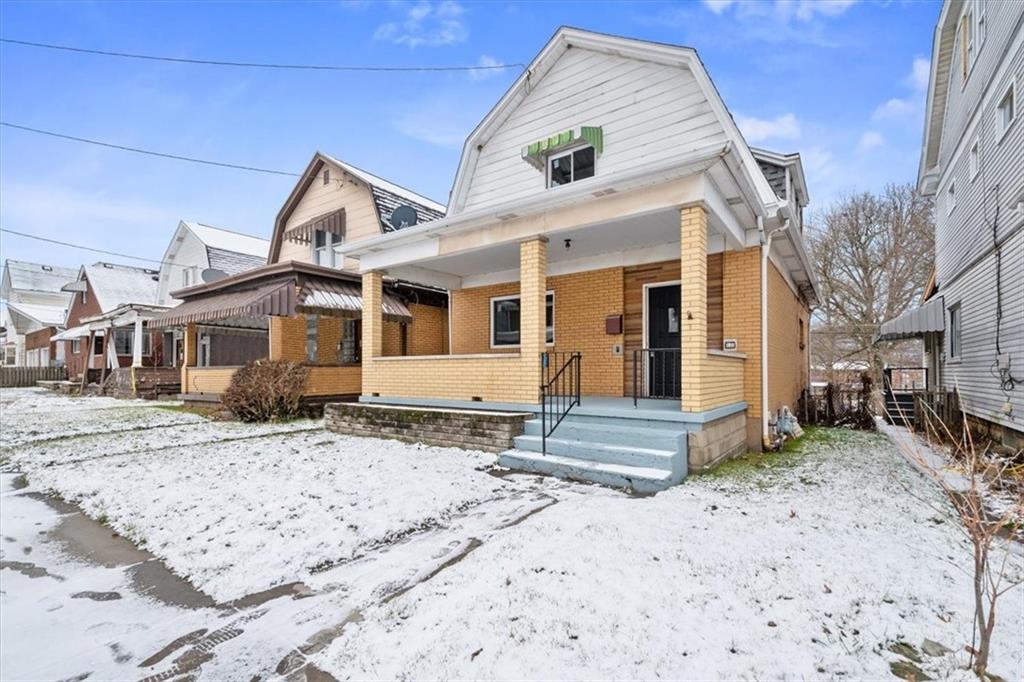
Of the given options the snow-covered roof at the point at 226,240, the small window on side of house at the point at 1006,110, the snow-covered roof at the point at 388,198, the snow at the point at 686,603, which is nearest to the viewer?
the snow at the point at 686,603

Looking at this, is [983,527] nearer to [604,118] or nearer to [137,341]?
[604,118]

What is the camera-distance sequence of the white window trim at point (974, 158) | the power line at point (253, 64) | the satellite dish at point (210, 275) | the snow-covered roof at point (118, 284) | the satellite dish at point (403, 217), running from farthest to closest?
the snow-covered roof at point (118, 284) < the satellite dish at point (210, 275) < the satellite dish at point (403, 217) < the power line at point (253, 64) < the white window trim at point (974, 158)

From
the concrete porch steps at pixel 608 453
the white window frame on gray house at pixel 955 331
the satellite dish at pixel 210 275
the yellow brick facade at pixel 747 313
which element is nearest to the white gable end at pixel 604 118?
the yellow brick facade at pixel 747 313

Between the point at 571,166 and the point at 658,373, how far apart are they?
4800 millimetres

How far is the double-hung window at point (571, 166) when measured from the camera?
10242mm

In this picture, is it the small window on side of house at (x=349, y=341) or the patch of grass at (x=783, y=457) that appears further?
the small window on side of house at (x=349, y=341)

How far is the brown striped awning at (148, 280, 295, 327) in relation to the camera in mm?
10992

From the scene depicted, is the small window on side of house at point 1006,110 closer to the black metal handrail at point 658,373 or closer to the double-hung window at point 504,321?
the black metal handrail at point 658,373

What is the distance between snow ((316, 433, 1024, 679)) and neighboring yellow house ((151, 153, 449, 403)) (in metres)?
7.77

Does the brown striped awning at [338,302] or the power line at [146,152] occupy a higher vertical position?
the power line at [146,152]

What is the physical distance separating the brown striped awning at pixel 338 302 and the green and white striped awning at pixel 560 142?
5.15 meters

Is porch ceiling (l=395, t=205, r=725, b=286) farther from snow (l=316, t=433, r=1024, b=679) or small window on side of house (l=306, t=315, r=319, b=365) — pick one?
small window on side of house (l=306, t=315, r=319, b=365)

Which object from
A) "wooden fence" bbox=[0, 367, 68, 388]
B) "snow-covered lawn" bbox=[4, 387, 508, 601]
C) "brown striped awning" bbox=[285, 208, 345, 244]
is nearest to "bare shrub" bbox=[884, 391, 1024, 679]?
"snow-covered lawn" bbox=[4, 387, 508, 601]

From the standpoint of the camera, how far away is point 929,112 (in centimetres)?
1395
